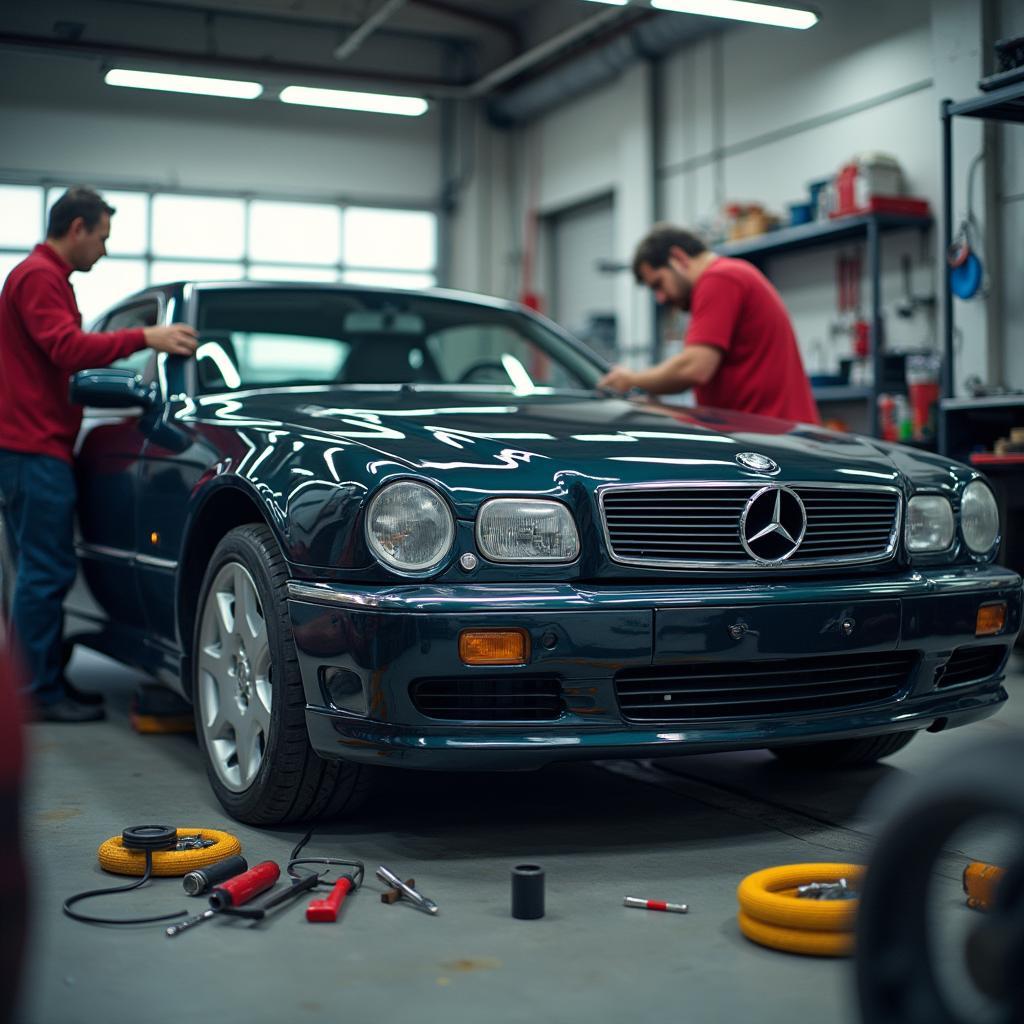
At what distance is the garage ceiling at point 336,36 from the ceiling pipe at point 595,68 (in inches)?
4.3

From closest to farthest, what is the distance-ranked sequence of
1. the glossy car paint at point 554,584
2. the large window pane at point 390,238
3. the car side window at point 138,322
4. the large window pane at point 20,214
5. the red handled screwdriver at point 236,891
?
the red handled screwdriver at point 236,891 < the glossy car paint at point 554,584 < the car side window at point 138,322 < the large window pane at point 20,214 < the large window pane at point 390,238

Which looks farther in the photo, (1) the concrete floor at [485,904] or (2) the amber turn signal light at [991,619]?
(2) the amber turn signal light at [991,619]

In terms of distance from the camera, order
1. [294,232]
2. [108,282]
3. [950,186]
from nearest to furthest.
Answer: [950,186]
[108,282]
[294,232]

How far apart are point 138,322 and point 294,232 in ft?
32.1

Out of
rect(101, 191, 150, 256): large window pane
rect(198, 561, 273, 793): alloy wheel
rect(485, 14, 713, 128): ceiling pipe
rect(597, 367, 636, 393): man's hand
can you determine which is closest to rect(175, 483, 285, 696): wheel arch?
rect(198, 561, 273, 793): alloy wheel

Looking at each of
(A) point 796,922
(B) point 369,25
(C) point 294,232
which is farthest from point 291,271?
(A) point 796,922

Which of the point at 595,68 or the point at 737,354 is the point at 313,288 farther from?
the point at 595,68

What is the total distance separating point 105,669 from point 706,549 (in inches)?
140

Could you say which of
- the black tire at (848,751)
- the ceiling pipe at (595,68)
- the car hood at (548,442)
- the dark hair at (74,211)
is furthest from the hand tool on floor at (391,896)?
the ceiling pipe at (595,68)

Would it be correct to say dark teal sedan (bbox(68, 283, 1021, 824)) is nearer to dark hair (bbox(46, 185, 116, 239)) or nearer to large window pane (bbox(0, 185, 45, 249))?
dark hair (bbox(46, 185, 116, 239))

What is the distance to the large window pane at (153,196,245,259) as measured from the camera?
43.4ft

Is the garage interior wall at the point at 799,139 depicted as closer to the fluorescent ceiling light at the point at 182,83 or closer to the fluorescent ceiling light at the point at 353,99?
the fluorescent ceiling light at the point at 353,99

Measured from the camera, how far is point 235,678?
9.97 feet

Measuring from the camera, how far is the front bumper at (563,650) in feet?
8.21
